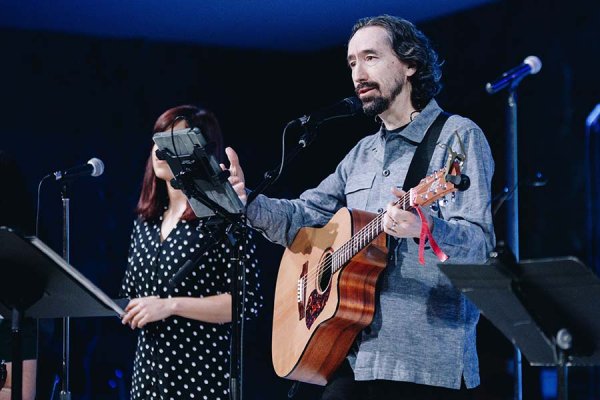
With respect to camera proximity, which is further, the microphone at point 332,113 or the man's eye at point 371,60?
the man's eye at point 371,60

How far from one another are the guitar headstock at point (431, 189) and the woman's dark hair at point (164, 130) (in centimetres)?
132

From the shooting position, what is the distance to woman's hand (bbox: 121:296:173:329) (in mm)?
3436

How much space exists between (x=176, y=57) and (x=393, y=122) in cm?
354

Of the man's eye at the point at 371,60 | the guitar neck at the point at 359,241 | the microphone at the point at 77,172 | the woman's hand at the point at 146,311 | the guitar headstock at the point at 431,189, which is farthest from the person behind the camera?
the microphone at the point at 77,172

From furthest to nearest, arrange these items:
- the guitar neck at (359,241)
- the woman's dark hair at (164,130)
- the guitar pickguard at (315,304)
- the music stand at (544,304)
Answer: the woman's dark hair at (164,130) → the guitar pickguard at (315,304) → the guitar neck at (359,241) → the music stand at (544,304)

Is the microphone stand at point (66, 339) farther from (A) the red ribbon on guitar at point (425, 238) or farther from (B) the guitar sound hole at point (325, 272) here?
(A) the red ribbon on guitar at point (425, 238)

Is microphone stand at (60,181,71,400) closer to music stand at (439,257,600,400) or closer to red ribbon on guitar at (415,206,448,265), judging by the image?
red ribbon on guitar at (415,206,448,265)

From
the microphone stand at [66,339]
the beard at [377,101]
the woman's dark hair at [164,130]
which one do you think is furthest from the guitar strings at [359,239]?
the microphone stand at [66,339]

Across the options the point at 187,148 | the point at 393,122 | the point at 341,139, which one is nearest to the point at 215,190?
the point at 187,148

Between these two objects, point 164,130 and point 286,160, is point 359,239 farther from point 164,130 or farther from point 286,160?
point 164,130

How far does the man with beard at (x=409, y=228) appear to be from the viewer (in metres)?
2.71

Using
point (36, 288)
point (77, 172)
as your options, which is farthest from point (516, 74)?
point (36, 288)

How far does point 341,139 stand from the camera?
6.28 m

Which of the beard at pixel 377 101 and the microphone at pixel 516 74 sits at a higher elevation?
the microphone at pixel 516 74
